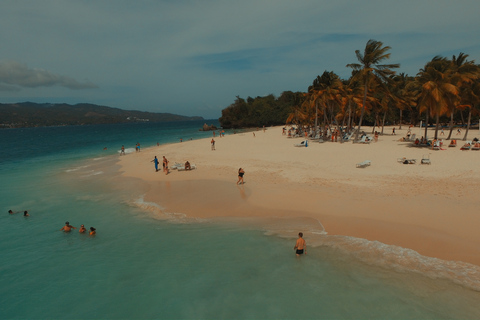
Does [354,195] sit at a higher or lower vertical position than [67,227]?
higher

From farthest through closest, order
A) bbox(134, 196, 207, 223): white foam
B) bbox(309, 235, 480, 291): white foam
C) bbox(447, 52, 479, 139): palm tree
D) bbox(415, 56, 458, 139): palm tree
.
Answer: bbox(447, 52, 479, 139): palm tree, bbox(415, 56, 458, 139): palm tree, bbox(134, 196, 207, 223): white foam, bbox(309, 235, 480, 291): white foam

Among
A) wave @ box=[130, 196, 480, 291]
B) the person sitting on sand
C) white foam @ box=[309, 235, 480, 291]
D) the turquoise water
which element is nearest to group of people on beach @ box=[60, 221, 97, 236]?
the person sitting on sand

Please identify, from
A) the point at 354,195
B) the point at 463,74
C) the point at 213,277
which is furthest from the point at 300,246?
the point at 463,74

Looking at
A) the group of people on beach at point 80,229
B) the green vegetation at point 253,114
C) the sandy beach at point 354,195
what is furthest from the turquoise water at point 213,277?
the green vegetation at point 253,114

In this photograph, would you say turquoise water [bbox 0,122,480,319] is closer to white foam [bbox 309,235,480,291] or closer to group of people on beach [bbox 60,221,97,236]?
white foam [bbox 309,235,480,291]

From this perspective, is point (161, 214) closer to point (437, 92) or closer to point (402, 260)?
point (402, 260)

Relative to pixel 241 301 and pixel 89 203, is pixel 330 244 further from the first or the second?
pixel 89 203

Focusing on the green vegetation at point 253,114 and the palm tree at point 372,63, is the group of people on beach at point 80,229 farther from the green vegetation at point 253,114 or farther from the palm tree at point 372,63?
the green vegetation at point 253,114
